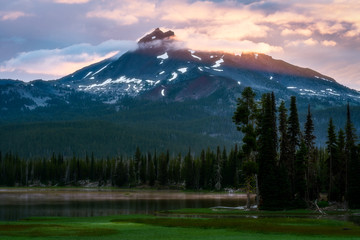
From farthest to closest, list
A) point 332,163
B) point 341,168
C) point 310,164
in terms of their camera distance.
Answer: point 332,163 < point 310,164 < point 341,168

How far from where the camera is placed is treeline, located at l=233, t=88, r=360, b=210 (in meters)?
77.7

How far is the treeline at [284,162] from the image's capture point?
7769cm

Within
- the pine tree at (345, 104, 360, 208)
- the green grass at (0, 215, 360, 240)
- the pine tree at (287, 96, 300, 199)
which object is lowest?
the green grass at (0, 215, 360, 240)

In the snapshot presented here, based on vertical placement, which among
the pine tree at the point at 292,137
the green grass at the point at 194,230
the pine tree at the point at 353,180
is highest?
the pine tree at the point at 292,137

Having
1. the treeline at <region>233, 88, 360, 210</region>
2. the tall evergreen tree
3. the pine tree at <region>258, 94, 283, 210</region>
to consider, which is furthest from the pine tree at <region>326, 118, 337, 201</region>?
the tall evergreen tree

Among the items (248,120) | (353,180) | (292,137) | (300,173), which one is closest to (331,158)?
(300,173)

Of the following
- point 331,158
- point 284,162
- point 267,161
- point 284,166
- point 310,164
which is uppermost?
point 331,158

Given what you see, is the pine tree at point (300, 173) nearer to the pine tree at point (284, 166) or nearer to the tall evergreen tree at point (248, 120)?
the pine tree at point (284, 166)

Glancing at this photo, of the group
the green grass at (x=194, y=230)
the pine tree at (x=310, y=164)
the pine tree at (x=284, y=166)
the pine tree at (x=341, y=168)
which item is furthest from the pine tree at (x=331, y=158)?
the green grass at (x=194, y=230)

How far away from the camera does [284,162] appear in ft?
278

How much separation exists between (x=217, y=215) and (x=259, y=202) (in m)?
13.3

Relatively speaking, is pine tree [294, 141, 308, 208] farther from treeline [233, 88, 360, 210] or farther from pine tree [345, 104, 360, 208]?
pine tree [345, 104, 360, 208]

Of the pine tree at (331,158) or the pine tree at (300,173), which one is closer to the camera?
the pine tree at (300,173)

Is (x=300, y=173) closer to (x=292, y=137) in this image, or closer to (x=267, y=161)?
(x=292, y=137)
